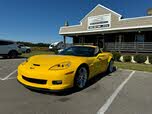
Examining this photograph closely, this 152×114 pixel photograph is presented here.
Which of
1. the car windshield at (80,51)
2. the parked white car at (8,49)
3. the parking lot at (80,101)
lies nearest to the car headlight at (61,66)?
the parking lot at (80,101)

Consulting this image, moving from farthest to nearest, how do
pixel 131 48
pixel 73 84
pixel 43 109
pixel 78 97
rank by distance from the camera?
1. pixel 131 48
2. pixel 73 84
3. pixel 78 97
4. pixel 43 109

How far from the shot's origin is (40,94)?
4.52 meters

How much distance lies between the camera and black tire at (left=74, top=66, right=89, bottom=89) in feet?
16.1

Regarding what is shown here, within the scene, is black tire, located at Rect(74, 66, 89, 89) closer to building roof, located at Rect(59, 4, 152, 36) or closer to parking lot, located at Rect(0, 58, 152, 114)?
parking lot, located at Rect(0, 58, 152, 114)

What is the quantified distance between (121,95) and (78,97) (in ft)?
3.92

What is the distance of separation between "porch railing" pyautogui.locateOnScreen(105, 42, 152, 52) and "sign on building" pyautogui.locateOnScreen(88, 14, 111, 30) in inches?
89.8

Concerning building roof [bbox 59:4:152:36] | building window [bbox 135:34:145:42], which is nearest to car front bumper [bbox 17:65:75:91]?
building roof [bbox 59:4:152:36]

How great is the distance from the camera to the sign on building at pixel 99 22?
2174cm

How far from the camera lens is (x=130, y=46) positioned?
788 inches

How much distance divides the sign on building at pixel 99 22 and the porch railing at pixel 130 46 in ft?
7.48

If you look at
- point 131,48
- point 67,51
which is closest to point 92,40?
Result: point 131,48

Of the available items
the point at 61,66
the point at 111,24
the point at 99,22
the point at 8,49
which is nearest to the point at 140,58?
the point at 111,24

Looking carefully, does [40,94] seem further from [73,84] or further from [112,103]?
[112,103]

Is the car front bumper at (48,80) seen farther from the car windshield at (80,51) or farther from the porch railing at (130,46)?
the porch railing at (130,46)
